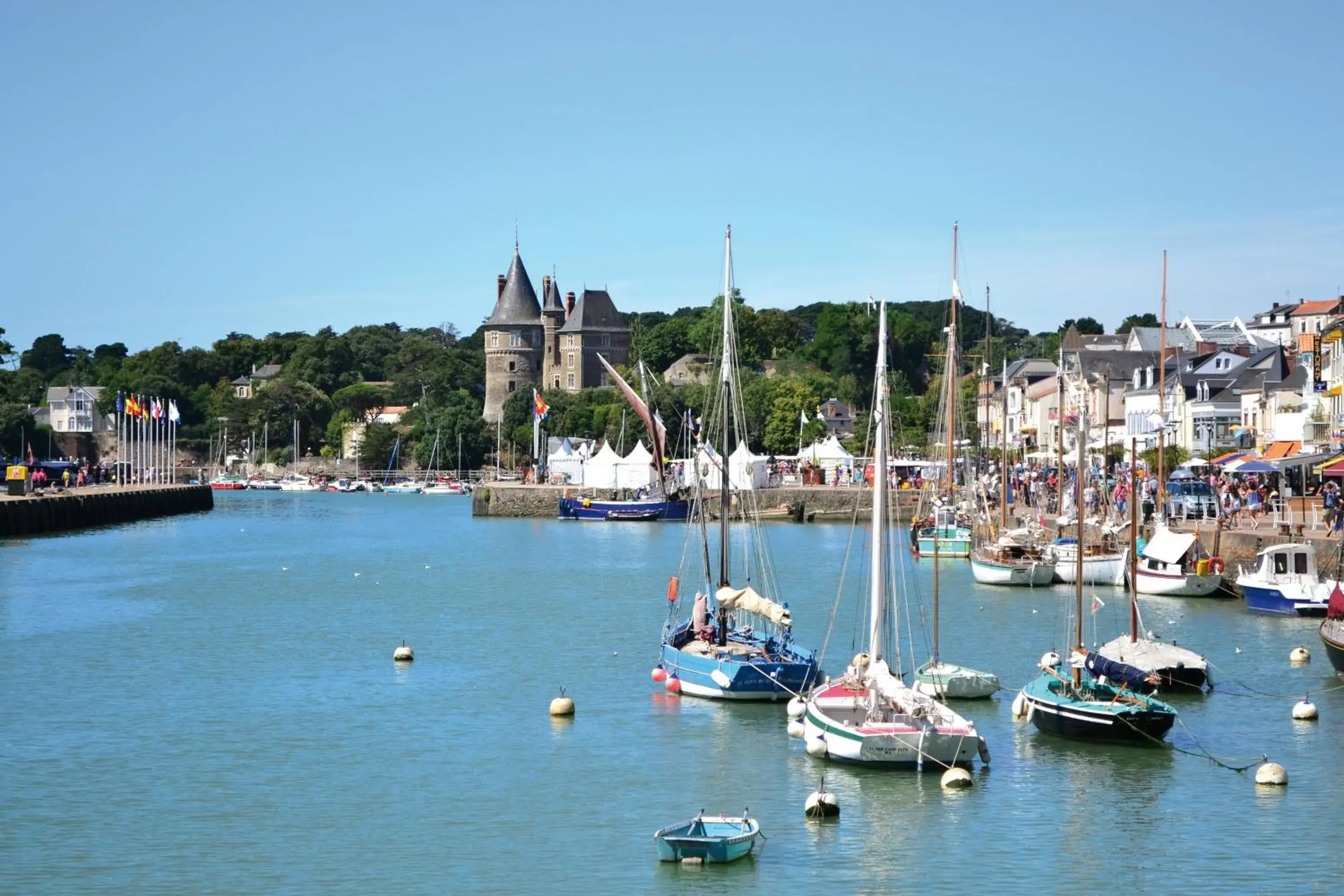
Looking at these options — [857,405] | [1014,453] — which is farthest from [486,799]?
[857,405]

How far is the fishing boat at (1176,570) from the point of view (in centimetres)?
5459

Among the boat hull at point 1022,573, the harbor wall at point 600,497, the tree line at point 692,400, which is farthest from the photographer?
the tree line at point 692,400

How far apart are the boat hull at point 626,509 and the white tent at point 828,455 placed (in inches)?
594

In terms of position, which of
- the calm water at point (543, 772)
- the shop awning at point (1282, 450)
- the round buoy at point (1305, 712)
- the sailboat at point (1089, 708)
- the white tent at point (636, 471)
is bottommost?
the calm water at point (543, 772)

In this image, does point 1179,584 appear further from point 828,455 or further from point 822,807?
point 828,455

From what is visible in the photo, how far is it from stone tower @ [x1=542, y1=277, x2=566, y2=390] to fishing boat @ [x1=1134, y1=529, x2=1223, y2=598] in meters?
129

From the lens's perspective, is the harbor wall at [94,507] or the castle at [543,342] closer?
the harbor wall at [94,507]

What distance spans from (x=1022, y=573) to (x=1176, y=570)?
6499mm

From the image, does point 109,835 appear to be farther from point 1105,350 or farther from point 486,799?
point 1105,350

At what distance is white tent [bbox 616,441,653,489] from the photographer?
117 metres

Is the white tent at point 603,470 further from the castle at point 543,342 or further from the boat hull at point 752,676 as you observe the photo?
the boat hull at point 752,676

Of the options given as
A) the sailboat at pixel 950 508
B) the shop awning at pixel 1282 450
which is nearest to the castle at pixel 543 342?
the sailboat at pixel 950 508

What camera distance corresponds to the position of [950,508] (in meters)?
69.8

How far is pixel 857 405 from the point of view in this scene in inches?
6476
